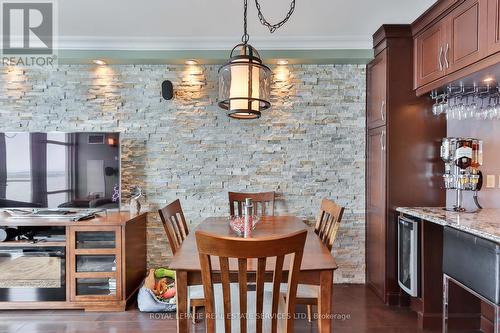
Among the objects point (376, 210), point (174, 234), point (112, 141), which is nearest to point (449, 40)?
point (376, 210)

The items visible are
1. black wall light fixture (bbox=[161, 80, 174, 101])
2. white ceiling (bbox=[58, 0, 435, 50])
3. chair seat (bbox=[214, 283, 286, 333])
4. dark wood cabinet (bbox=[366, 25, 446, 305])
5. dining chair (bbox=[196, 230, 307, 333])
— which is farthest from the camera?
black wall light fixture (bbox=[161, 80, 174, 101])

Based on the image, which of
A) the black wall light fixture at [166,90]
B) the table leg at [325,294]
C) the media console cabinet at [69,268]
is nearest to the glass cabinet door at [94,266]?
the media console cabinet at [69,268]

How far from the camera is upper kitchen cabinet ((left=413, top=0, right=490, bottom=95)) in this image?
1.84 meters

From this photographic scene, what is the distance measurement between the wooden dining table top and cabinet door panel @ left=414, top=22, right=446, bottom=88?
160 centimetres

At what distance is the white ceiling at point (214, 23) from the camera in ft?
7.87

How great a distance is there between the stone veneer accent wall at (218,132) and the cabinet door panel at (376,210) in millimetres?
102

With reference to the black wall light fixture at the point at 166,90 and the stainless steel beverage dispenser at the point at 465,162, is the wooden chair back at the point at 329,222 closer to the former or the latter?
the stainless steel beverage dispenser at the point at 465,162

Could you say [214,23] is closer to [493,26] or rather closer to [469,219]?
[493,26]

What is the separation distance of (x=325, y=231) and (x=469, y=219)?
3.10ft

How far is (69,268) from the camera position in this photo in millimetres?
2518

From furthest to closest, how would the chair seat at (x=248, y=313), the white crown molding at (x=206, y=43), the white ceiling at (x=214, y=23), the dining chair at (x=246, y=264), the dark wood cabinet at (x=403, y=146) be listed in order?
the white crown molding at (x=206, y=43), the dark wood cabinet at (x=403, y=146), the white ceiling at (x=214, y=23), the chair seat at (x=248, y=313), the dining chair at (x=246, y=264)

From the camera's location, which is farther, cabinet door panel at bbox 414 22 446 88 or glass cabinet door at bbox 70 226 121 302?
glass cabinet door at bbox 70 226 121 302

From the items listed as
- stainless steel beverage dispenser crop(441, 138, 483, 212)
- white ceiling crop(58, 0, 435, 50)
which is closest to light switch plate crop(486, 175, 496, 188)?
stainless steel beverage dispenser crop(441, 138, 483, 212)

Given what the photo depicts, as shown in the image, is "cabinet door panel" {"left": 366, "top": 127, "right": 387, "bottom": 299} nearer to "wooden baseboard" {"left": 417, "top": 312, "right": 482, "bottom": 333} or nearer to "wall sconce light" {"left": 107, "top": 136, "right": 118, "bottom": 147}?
"wooden baseboard" {"left": 417, "top": 312, "right": 482, "bottom": 333}
